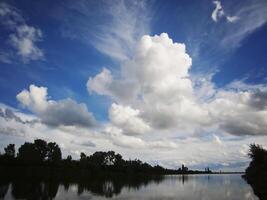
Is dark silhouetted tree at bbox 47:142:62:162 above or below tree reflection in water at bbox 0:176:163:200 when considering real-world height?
above

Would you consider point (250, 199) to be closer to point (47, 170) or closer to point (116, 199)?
point (116, 199)

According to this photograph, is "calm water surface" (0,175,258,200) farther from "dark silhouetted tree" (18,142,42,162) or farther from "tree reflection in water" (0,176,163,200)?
"dark silhouetted tree" (18,142,42,162)

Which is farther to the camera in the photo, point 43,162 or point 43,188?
point 43,162

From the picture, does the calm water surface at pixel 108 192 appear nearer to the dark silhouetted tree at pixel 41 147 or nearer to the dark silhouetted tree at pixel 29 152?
the dark silhouetted tree at pixel 29 152

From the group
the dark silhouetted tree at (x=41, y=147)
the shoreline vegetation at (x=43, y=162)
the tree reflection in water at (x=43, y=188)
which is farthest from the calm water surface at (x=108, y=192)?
the dark silhouetted tree at (x=41, y=147)

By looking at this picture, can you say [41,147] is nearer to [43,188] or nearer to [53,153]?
[53,153]

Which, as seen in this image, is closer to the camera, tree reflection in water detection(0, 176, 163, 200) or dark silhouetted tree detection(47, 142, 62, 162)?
tree reflection in water detection(0, 176, 163, 200)

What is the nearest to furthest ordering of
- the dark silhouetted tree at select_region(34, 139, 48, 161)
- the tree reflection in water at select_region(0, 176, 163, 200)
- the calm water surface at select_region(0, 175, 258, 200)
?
the tree reflection in water at select_region(0, 176, 163, 200) → the calm water surface at select_region(0, 175, 258, 200) → the dark silhouetted tree at select_region(34, 139, 48, 161)

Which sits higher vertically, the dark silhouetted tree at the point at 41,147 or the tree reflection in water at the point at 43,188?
the dark silhouetted tree at the point at 41,147

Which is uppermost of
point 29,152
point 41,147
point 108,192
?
point 41,147

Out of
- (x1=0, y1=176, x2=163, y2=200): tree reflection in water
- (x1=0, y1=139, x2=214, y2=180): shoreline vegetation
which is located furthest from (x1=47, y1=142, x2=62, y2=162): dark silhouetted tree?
(x1=0, y1=176, x2=163, y2=200): tree reflection in water

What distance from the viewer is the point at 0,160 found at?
128 m

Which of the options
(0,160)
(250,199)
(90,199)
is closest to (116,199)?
(90,199)

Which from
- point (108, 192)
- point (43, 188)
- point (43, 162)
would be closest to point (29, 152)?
point (43, 162)
